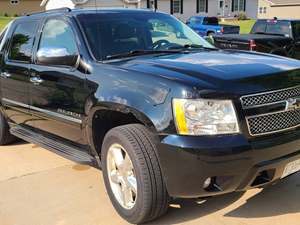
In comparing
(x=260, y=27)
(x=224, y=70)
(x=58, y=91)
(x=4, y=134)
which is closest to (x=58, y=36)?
(x=58, y=91)

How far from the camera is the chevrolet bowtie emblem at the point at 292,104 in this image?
3510 millimetres

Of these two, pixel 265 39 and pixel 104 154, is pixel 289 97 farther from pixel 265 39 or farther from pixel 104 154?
pixel 265 39

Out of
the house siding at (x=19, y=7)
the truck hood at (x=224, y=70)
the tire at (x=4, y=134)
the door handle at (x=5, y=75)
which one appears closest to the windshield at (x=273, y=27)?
the tire at (x=4, y=134)

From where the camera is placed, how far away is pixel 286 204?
412 centimetres

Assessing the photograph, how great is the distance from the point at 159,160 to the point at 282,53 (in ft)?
31.9

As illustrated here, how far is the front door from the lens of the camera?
4.30 meters

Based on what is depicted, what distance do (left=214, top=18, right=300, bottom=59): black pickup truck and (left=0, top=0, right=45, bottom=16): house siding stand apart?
44.2 m

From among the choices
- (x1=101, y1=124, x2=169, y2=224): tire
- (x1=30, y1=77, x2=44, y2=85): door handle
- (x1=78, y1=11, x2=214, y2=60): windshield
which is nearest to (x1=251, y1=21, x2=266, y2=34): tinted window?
(x1=78, y1=11, x2=214, y2=60): windshield

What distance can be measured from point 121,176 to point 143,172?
48cm

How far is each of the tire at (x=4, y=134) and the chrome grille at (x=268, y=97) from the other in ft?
12.8

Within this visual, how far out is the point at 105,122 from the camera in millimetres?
4184

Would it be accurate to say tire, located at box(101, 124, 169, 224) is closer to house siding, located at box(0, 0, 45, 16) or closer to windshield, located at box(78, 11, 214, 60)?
windshield, located at box(78, 11, 214, 60)

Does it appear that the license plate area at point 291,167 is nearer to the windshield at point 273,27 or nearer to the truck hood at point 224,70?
the truck hood at point 224,70

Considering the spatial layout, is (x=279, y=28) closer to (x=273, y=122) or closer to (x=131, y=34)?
(x=131, y=34)
